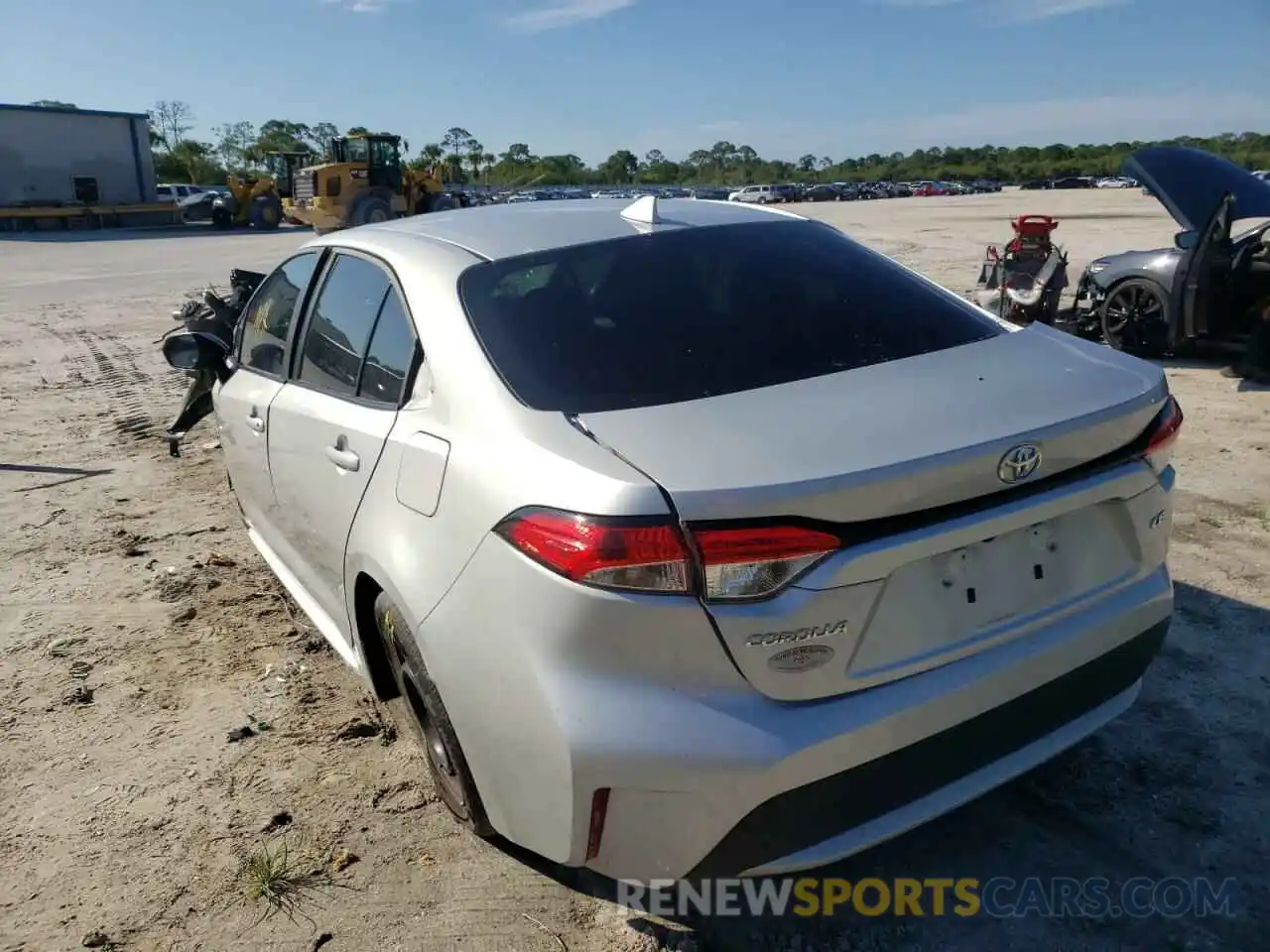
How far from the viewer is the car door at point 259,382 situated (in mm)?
3633

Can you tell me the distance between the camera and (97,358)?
10.8m

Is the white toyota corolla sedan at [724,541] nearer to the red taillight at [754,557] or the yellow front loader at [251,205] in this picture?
the red taillight at [754,557]

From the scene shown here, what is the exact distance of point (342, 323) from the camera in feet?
10.6

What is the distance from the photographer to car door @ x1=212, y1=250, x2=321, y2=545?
11.9 ft

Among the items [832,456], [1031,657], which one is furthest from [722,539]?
[1031,657]

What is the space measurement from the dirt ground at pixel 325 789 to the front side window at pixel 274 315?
1177mm

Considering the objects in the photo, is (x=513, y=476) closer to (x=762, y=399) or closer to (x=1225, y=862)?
(x=762, y=399)

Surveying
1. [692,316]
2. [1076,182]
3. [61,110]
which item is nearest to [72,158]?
[61,110]

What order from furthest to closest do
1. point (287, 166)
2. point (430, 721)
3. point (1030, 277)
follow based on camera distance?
point (287, 166)
point (1030, 277)
point (430, 721)

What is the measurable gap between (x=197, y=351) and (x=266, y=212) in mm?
38135

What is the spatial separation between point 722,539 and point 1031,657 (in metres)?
0.83

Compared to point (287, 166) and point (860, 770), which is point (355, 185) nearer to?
point (287, 166)

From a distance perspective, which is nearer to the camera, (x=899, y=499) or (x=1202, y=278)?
(x=899, y=499)

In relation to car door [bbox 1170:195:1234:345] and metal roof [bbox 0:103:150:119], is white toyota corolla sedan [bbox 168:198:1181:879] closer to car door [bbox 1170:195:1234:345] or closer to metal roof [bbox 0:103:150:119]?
car door [bbox 1170:195:1234:345]
